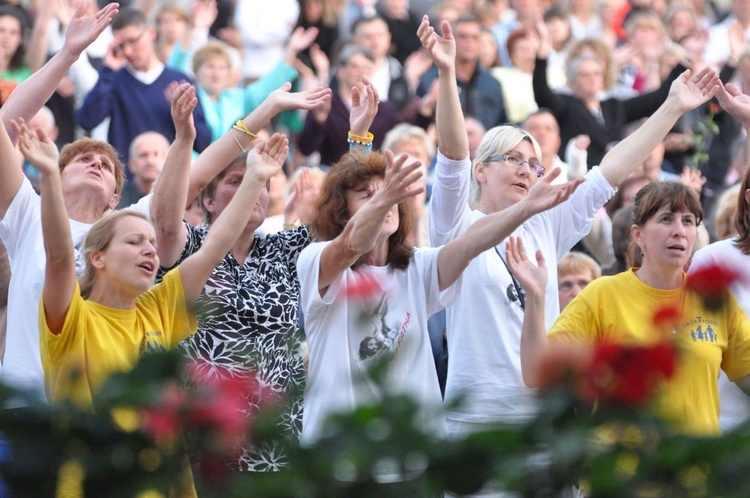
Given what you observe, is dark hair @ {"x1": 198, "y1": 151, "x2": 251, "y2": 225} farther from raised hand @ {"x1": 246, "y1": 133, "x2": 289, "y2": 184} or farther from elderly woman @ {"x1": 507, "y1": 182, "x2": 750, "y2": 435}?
elderly woman @ {"x1": 507, "y1": 182, "x2": 750, "y2": 435}

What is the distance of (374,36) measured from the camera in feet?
32.4

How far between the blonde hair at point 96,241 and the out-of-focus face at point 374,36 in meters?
6.19

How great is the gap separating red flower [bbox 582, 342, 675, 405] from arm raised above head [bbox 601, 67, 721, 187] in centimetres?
309

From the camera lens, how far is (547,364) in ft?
5.24

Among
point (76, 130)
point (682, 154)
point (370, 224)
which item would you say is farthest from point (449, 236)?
point (682, 154)

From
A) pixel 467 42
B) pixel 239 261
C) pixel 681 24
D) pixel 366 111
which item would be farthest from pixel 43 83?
pixel 681 24

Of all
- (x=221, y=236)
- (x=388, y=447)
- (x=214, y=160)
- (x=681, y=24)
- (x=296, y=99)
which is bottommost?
(x=388, y=447)

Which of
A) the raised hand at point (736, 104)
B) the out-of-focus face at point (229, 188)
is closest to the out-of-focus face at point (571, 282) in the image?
the raised hand at point (736, 104)

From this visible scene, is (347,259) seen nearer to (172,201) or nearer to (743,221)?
(172,201)

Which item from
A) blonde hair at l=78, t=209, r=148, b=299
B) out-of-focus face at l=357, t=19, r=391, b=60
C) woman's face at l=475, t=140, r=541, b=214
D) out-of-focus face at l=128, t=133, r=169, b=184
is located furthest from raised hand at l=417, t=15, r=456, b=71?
out-of-focus face at l=357, t=19, r=391, b=60

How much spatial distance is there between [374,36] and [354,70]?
1.03 metres

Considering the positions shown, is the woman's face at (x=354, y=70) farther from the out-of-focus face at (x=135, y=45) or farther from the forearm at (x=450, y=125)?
the forearm at (x=450, y=125)

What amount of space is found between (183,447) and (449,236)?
2946 millimetres

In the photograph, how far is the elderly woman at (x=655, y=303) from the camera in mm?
3887
